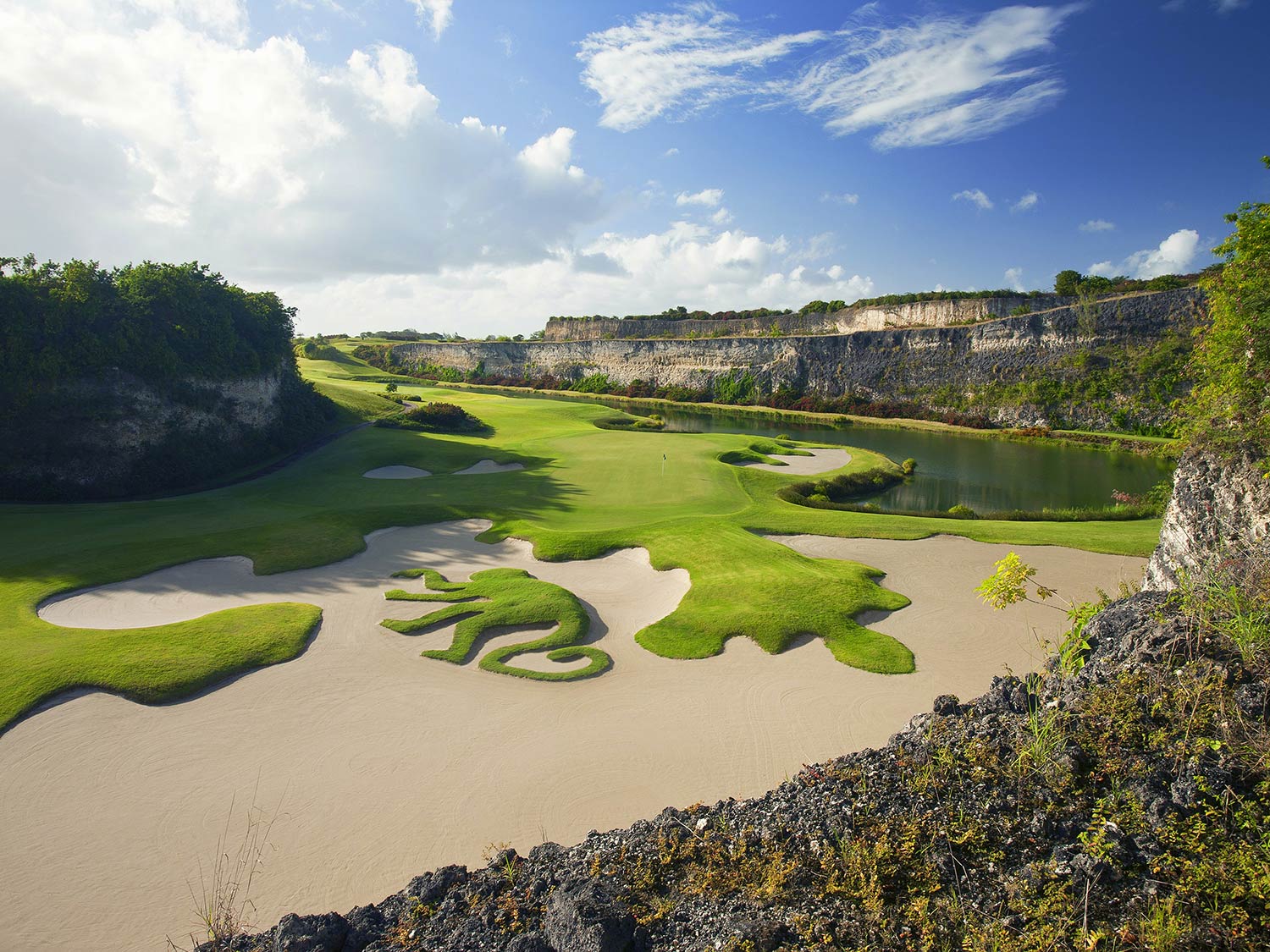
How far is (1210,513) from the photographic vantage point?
10.4m

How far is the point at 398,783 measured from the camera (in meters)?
8.60

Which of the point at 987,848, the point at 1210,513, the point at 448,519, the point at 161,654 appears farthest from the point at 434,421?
the point at 987,848

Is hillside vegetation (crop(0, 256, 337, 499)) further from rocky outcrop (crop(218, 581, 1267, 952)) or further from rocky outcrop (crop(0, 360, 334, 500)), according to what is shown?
rocky outcrop (crop(218, 581, 1267, 952))

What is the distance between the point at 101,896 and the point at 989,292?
72.4m

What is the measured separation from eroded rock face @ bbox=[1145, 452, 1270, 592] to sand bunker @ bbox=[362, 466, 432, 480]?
82.0 ft

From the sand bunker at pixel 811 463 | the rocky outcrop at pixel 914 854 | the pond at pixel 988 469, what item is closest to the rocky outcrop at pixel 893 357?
the pond at pixel 988 469

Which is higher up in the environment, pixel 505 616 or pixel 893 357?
pixel 893 357

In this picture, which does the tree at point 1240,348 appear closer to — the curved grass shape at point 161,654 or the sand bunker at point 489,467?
the curved grass shape at point 161,654

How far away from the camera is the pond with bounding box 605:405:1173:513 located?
28812 millimetres

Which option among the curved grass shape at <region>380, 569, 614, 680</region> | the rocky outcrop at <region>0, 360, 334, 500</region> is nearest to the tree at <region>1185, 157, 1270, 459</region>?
the curved grass shape at <region>380, 569, 614, 680</region>

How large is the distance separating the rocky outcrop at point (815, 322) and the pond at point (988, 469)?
18897 millimetres

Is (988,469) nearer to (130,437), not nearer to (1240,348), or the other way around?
(1240,348)

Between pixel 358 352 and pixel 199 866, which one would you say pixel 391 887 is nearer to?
pixel 199 866

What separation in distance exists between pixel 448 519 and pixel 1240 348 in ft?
64.8
